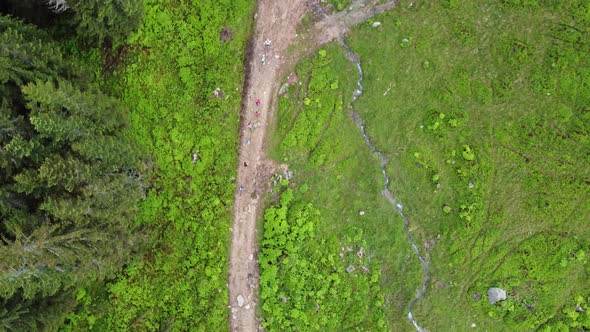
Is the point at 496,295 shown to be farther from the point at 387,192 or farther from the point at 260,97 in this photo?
the point at 260,97

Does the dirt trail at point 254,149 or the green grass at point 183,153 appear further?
the dirt trail at point 254,149

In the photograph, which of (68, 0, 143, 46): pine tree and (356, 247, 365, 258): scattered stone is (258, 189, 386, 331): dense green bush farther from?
(68, 0, 143, 46): pine tree

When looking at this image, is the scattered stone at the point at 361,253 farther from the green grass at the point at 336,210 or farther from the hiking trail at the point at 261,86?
the hiking trail at the point at 261,86

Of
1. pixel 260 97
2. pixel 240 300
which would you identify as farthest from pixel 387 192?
pixel 240 300

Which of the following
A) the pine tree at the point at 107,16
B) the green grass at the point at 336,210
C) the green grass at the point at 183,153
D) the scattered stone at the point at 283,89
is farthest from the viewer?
the scattered stone at the point at 283,89

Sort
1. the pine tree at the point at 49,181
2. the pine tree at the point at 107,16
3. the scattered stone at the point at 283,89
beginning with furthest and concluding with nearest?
the scattered stone at the point at 283,89 → the pine tree at the point at 107,16 → the pine tree at the point at 49,181

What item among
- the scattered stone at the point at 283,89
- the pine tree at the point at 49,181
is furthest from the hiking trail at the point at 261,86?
the pine tree at the point at 49,181
